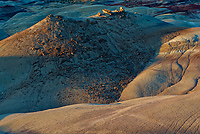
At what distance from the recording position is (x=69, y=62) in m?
4.47

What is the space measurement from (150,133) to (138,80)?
7.88ft

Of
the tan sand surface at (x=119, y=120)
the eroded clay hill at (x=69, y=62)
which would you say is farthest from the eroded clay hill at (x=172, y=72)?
the tan sand surface at (x=119, y=120)

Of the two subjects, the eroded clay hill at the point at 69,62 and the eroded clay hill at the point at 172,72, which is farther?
the eroded clay hill at the point at 172,72

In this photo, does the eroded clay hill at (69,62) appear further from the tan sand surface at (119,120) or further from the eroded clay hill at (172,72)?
the tan sand surface at (119,120)

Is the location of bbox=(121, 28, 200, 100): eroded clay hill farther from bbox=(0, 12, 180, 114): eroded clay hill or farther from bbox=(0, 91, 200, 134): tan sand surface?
bbox=(0, 91, 200, 134): tan sand surface

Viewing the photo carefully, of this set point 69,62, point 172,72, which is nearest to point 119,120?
point 69,62

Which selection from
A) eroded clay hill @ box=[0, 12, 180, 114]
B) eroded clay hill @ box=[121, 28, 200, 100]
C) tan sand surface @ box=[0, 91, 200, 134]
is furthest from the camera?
eroded clay hill @ box=[121, 28, 200, 100]

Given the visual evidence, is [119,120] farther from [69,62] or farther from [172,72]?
[172,72]

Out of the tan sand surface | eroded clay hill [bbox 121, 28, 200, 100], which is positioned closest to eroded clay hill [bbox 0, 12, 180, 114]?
eroded clay hill [bbox 121, 28, 200, 100]

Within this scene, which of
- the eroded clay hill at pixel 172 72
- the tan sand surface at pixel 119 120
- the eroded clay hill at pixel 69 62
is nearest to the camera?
the tan sand surface at pixel 119 120

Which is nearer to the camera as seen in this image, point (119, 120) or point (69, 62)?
point (119, 120)

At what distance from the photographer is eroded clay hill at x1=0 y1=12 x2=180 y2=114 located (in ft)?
12.7

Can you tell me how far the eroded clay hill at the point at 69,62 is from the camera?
3.88 meters

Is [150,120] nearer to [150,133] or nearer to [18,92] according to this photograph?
[150,133]
